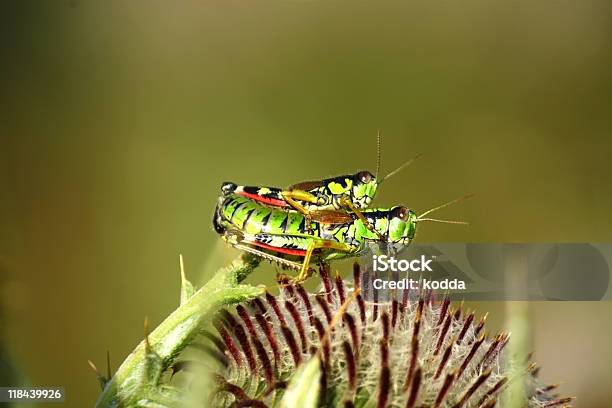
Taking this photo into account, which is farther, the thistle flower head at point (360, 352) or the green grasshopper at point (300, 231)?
the green grasshopper at point (300, 231)

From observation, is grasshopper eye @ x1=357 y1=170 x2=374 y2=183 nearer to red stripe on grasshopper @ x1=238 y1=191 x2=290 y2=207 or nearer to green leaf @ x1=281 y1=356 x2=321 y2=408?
red stripe on grasshopper @ x1=238 y1=191 x2=290 y2=207

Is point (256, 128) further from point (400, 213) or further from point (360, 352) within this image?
point (360, 352)

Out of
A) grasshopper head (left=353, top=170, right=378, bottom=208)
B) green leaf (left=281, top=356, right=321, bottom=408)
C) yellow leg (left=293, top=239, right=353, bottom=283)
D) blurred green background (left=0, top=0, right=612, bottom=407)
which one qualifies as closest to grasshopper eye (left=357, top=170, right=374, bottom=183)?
grasshopper head (left=353, top=170, right=378, bottom=208)

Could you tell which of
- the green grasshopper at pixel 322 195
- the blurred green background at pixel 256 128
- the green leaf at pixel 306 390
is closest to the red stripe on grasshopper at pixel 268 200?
the green grasshopper at pixel 322 195

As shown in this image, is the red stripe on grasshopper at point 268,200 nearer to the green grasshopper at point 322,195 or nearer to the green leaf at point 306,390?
the green grasshopper at point 322,195

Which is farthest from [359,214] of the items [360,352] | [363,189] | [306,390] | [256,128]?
[256,128]

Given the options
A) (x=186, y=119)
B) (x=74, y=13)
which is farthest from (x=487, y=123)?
(x=74, y=13)
